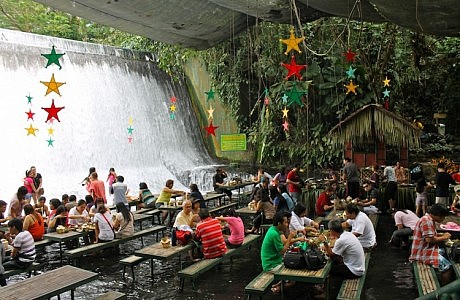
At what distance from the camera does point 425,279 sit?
221 inches

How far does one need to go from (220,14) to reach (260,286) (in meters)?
3.81

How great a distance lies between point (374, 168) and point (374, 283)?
673cm

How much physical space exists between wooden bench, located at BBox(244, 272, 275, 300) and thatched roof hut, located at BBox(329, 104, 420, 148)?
8025 millimetres

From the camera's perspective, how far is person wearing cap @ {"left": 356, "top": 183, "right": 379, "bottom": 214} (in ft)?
34.6

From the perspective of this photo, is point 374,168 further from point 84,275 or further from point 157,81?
point 157,81

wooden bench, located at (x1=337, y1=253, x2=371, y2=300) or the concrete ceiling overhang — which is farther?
wooden bench, located at (x1=337, y1=253, x2=371, y2=300)

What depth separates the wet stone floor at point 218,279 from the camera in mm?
6488

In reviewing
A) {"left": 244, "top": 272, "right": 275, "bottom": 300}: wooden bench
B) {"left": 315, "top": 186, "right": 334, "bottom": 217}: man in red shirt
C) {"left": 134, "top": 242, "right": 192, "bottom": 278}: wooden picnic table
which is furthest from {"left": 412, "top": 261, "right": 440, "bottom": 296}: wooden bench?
{"left": 315, "top": 186, "right": 334, "bottom": 217}: man in red shirt

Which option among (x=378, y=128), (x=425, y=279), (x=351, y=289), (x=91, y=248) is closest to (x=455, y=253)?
(x=425, y=279)

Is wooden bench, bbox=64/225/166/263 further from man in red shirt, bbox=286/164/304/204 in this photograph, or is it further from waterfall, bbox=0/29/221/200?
waterfall, bbox=0/29/221/200

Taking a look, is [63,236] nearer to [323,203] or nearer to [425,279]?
[323,203]

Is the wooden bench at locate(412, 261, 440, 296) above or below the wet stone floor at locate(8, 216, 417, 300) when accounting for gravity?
above

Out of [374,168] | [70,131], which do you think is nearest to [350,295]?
[374,168]

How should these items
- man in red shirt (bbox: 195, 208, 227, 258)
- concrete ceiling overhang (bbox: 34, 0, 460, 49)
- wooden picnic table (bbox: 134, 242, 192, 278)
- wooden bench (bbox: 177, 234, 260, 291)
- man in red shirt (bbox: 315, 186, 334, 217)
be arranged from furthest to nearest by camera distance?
man in red shirt (bbox: 315, 186, 334, 217) → man in red shirt (bbox: 195, 208, 227, 258) → wooden picnic table (bbox: 134, 242, 192, 278) → wooden bench (bbox: 177, 234, 260, 291) → concrete ceiling overhang (bbox: 34, 0, 460, 49)
